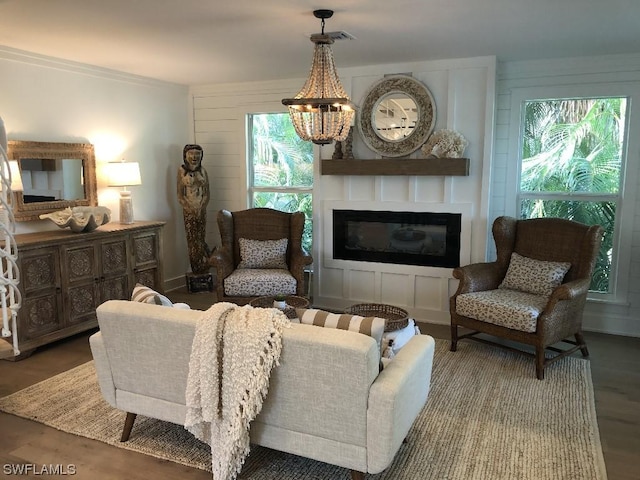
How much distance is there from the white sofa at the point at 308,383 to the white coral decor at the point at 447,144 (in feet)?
8.11

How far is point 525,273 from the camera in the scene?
4.13 metres

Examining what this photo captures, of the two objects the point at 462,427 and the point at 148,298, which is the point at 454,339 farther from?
the point at 148,298

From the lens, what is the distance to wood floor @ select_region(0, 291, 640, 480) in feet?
8.25

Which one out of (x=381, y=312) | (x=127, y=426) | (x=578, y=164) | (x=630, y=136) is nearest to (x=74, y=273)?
(x=127, y=426)

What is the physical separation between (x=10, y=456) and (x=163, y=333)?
1123 millimetres

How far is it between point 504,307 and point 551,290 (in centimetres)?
54

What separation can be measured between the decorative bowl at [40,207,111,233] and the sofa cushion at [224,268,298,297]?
1.26m

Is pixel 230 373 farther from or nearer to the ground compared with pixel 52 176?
nearer to the ground

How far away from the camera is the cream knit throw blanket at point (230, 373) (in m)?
2.15

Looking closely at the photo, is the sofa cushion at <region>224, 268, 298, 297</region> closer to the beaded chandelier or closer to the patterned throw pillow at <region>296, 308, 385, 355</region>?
the beaded chandelier

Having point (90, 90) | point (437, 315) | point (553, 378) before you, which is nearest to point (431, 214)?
point (437, 315)

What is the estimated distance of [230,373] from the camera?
86.7 inches

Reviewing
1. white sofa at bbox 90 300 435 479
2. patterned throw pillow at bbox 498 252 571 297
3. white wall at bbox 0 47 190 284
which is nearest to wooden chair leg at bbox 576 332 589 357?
patterned throw pillow at bbox 498 252 571 297

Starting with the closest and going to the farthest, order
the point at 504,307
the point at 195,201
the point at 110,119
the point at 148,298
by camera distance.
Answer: the point at 148,298, the point at 504,307, the point at 110,119, the point at 195,201
